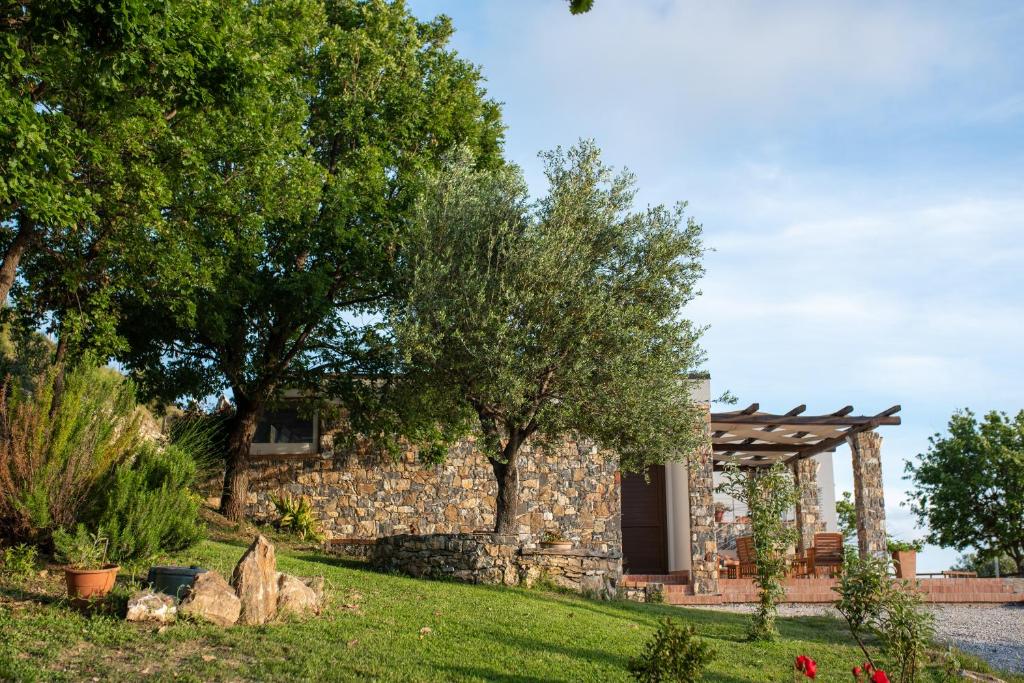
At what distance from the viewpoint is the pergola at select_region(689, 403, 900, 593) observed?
17.3 meters

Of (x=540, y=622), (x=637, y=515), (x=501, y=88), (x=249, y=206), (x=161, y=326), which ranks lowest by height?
(x=540, y=622)

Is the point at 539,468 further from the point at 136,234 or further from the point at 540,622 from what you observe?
the point at 136,234

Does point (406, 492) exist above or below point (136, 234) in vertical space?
below

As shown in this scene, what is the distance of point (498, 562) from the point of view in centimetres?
1402

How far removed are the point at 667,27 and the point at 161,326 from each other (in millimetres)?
13746

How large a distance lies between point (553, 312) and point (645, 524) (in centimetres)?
897

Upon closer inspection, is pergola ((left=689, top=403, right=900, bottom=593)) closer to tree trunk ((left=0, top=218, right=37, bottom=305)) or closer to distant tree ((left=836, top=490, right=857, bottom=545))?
distant tree ((left=836, top=490, right=857, bottom=545))

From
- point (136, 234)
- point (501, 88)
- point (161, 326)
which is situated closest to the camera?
point (136, 234)

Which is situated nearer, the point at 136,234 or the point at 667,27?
the point at 667,27

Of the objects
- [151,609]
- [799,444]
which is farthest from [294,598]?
[799,444]

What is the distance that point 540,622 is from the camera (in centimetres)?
1038

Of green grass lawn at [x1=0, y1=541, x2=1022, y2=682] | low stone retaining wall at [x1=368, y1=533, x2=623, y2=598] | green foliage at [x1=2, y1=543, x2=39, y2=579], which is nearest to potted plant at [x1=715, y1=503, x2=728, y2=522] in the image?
low stone retaining wall at [x1=368, y1=533, x2=623, y2=598]

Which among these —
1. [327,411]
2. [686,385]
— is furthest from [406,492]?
[686,385]

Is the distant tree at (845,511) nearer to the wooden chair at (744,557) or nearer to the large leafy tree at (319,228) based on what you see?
the wooden chair at (744,557)
